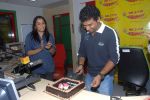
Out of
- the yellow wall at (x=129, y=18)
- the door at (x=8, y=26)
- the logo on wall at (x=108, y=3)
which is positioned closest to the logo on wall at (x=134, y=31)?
the yellow wall at (x=129, y=18)

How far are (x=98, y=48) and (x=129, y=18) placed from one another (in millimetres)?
1987

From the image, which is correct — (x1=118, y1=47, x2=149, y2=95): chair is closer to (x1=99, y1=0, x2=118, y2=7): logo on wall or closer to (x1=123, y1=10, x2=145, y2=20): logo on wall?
(x1=123, y1=10, x2=145, y2=20): logo on wall

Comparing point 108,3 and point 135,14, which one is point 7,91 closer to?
point 135,14

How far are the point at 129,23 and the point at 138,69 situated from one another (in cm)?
157

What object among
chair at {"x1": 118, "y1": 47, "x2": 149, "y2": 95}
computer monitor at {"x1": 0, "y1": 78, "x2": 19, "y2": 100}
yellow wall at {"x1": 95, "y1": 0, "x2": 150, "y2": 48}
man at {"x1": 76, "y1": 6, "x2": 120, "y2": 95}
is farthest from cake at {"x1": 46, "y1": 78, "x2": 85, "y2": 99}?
yellow wall at {"x1": 95, "y1": 0, "x2": 150, "y2": 48}

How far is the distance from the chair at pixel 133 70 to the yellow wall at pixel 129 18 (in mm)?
1237

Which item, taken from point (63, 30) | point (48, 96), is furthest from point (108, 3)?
point (48, 96)

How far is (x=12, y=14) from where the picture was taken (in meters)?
5.17

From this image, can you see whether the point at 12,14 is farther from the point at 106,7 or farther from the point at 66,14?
the point at 106,7

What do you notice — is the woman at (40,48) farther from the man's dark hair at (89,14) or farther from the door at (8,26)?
the door at (8,26)

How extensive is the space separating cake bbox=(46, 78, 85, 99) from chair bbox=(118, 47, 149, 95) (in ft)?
3.05

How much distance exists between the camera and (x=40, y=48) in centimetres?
206

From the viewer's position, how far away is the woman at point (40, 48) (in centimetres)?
209

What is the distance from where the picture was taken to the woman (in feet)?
6.84
